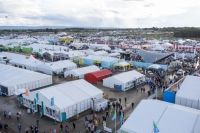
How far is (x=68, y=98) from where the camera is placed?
16.0 m

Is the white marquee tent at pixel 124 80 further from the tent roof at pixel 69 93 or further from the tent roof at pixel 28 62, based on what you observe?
the tent roof at pixel 28 62

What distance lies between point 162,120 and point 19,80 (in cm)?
1611

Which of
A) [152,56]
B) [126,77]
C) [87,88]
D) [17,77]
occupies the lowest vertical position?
[87,88]

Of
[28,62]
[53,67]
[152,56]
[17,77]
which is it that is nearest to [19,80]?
[17,77]

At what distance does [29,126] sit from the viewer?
554 inches

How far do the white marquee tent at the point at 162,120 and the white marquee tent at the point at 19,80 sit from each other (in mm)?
13122

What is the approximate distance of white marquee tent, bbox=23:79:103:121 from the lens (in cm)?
1509

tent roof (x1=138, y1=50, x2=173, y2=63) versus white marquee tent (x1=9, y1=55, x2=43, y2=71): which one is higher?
tent roof (x1=138, y1=50, x2=173, y2=63)

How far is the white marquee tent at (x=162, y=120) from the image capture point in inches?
418

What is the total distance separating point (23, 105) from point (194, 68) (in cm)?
2611

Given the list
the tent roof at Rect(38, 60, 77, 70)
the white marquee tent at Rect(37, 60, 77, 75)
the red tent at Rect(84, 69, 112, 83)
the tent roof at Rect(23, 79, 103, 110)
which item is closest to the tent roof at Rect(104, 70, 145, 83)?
the red tent at Rect(84, 69, 112, 83)

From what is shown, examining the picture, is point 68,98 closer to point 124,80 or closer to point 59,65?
point 124,80

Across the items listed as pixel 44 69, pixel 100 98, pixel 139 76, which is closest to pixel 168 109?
pixel 100 98

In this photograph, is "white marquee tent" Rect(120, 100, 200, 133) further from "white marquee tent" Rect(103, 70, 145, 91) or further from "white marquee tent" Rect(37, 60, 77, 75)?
"white marquee tent" Rect(37, 60, 77, 75)
